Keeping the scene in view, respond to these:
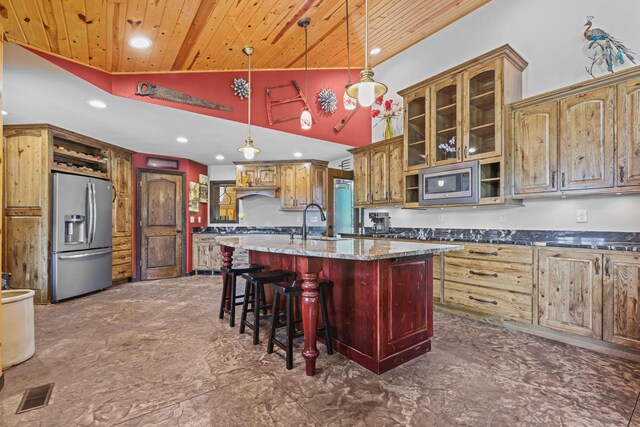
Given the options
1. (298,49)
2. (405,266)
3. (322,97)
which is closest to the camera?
(405,266)

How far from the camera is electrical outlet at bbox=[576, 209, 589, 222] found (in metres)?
2.95

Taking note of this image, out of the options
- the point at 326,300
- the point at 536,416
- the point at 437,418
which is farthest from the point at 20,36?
the point at 536,416

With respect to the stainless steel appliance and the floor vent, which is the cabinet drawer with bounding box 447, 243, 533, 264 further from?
the floor vent

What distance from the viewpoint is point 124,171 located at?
218 inches

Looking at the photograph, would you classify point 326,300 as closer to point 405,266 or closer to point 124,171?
point 405,266

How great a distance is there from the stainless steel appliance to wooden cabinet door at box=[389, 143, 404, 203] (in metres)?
0.44

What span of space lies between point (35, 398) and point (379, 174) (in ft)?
13.6

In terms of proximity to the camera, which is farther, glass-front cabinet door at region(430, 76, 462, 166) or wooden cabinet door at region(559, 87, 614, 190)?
glass-front cabinet door at region(430, 76, 462, 166)

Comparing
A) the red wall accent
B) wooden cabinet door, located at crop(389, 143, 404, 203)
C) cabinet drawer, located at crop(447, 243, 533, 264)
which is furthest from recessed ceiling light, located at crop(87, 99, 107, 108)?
cabinet drawer, located at crop(447, 243, 533, 264)

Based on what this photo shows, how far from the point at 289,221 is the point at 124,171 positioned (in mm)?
3135

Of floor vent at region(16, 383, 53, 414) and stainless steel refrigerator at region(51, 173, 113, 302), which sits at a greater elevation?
stainless steel refrigerator at region(51, 173, 113, 302)

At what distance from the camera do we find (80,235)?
4.52m

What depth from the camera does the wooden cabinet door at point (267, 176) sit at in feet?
20.9

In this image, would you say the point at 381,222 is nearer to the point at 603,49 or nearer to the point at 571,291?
the point at 571,291
